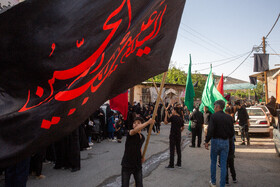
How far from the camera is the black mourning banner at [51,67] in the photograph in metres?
1.60

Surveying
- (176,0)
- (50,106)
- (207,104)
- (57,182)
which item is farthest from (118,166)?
(50,106)

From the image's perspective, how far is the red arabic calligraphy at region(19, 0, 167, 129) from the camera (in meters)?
1.78

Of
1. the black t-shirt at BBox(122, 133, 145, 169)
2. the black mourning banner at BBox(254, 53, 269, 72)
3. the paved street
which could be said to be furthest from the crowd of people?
the black mourning banner at BBox(254, 53, 269, 72)

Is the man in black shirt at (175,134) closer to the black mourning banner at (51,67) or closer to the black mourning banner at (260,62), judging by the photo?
the black mourning banner at (51,67)

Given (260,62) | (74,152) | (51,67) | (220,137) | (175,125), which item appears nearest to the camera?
(51,67)

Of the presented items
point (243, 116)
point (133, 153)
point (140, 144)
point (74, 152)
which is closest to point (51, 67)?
point (133, 153)

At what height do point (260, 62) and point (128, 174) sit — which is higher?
point (260, 62)

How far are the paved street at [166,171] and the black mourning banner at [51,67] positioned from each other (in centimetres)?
421

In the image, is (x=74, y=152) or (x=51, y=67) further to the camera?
(x=74, y=152)

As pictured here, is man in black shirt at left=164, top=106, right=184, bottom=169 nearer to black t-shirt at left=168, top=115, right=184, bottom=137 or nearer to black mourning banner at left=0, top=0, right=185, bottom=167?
black t-shirt at left=168, top=115, right=184, bottom=137

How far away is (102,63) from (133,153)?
90.7 inches

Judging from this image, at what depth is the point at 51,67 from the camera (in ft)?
5.96

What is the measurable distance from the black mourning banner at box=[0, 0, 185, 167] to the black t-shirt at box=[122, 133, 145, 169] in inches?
77.2

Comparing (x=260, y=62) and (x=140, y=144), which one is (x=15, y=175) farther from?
(x=260, y=62)
